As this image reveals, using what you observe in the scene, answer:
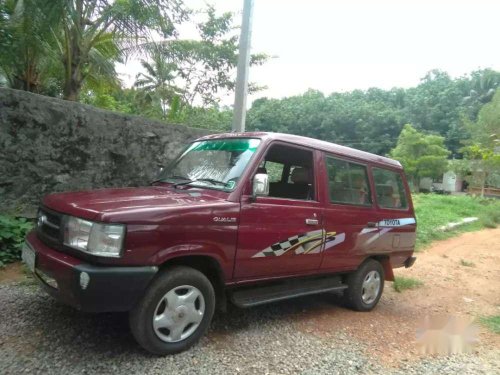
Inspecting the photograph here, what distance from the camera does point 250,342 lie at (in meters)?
3.85

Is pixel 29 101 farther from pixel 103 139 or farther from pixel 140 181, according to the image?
pixel 140 181

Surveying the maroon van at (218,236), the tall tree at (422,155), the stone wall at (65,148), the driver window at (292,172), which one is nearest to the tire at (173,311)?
the maroon van at (218,236)

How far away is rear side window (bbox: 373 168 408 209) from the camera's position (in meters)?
5.43

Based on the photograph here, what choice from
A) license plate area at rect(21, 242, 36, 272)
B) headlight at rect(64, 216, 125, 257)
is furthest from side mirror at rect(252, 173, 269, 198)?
license plate area at rect(21, 242, 36, 272)

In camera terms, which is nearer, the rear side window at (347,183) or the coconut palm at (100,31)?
the rear side window at (347,183)

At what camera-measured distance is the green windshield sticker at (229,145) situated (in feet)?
13.4

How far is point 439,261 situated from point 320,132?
3870 centimetres

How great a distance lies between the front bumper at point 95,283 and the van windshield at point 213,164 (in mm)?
1107

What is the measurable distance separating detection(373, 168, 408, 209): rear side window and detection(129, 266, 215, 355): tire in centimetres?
288

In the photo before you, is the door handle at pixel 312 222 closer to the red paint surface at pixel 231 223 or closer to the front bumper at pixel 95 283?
the red paint surface at pixel 231 223

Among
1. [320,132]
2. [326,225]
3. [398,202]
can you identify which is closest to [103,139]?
[326,225]

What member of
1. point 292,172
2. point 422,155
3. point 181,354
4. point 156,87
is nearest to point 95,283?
point 181,354

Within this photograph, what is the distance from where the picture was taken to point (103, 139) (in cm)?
657

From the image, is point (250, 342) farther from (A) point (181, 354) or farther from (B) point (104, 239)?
(B) point (104, 239)
